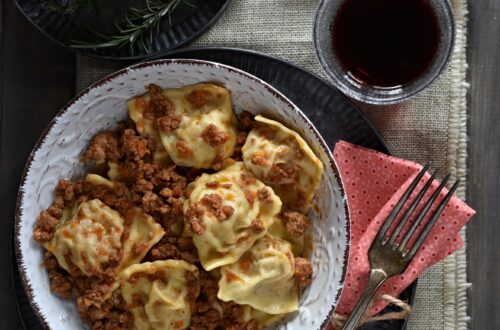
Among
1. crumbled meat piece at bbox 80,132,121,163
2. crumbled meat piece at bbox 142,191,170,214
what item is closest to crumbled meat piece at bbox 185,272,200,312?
crumbled meat piece at bbox 142,191,170,214

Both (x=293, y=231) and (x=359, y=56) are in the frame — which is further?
(x=359, y=56)

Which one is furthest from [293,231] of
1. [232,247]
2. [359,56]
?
[359,56]

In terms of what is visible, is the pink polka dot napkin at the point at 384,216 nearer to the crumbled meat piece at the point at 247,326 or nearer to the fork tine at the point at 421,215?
the fork tine at the point at 421,215

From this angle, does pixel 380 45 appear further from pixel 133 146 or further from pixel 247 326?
pixel 247 326

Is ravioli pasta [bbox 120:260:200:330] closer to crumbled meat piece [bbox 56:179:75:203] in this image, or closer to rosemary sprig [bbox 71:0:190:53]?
crumbled meat piece [bbox 56:179:75:203]

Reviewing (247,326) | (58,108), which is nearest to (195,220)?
(247,326)

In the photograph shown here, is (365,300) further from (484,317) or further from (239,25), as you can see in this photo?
(239,25)

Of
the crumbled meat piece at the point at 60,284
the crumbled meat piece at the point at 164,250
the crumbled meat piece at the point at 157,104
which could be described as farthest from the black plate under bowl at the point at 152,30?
the crumbled meat piece at the point at 60,284
